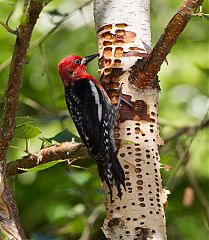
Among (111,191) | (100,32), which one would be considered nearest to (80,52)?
(100,32)

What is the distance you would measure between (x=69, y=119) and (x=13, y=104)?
2443 mm

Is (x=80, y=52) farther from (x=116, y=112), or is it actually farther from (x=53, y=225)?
(x=116, y=112)

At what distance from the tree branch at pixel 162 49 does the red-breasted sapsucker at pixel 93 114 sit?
0.52 feet

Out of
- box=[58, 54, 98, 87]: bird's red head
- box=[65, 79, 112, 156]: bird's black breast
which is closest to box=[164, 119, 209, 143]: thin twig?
box=[65, 79, 112, 156]: bird's black breast

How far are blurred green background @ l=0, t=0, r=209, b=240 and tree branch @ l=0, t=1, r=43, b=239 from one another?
5.77 feet

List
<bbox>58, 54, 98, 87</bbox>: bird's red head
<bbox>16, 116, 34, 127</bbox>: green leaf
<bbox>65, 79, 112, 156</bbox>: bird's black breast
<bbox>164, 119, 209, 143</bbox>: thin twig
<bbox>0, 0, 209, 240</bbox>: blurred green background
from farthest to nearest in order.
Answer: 1. <bbox>0, 0, 209, 240</bbox>: blurred green background
2. <bbox>58, 54, 98, 87</bbox>: bird's red head
3. <bbox>164, 119, 209, 143</bbox>: thin twig
4. <bbox>65, 79, 112, 156</bbox>: bird's black breast
5. <bbox>16, 116, 34, 127</bbox>: green leaf

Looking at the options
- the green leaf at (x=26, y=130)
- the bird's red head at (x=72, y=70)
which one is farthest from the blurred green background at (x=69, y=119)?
the green leaf at (x=26, y=130)

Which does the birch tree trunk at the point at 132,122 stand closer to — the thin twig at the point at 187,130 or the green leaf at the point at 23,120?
the green leaf at the point at 23,120

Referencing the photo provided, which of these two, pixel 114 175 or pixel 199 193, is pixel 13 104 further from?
pixel 199 193

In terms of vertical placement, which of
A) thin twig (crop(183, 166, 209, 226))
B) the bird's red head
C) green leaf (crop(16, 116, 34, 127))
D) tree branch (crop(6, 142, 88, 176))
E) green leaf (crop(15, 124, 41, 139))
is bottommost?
thin twig (crop(183, 166, 209, 226))

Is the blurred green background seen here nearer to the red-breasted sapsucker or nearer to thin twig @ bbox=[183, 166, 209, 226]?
the red-breasted sapsucker

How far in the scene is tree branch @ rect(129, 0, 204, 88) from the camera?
2533mm

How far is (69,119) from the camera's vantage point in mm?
4922

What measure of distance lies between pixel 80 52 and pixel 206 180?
3.69 ft
